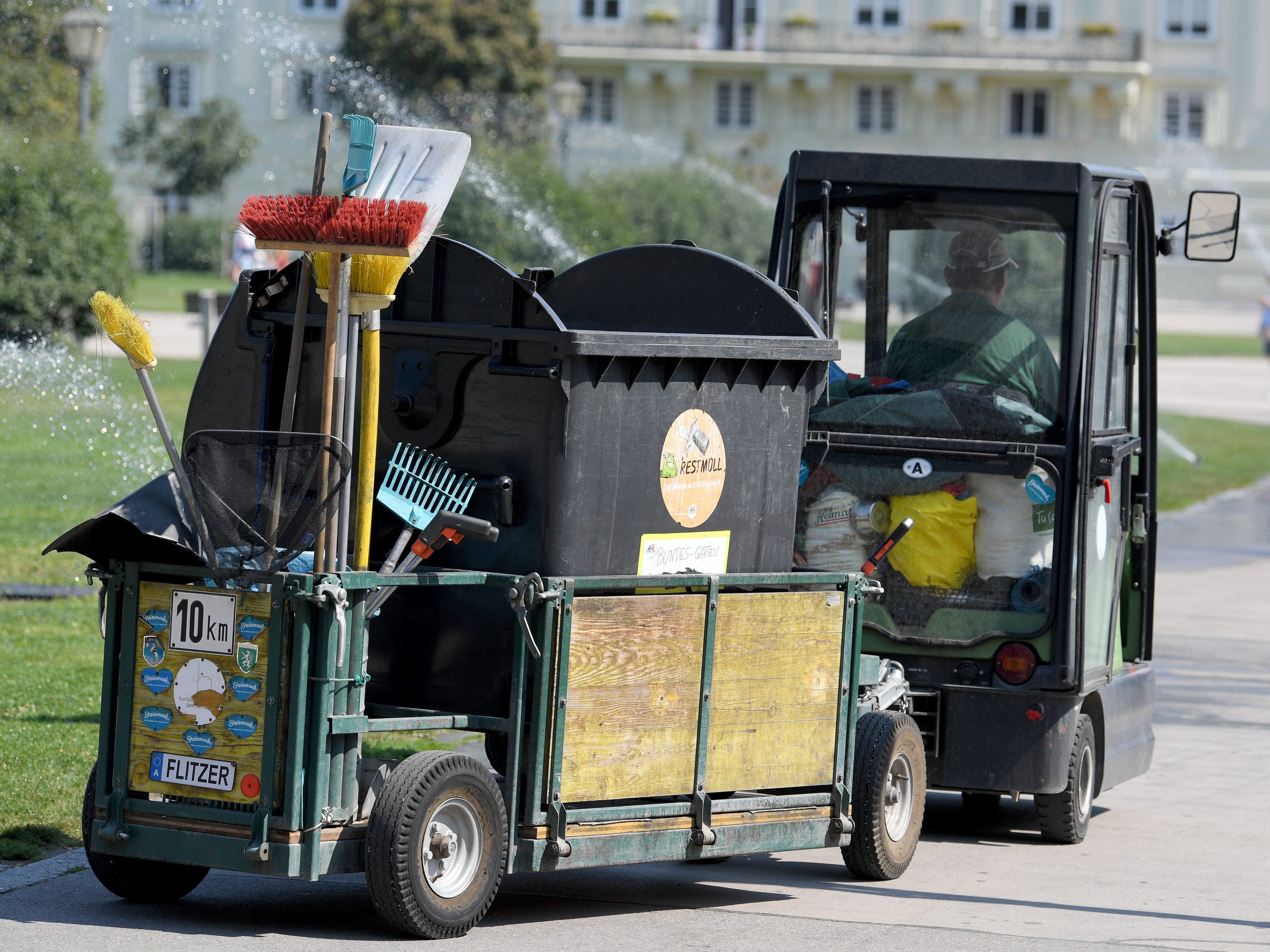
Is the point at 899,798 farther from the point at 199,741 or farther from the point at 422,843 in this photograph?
the point at 199,741

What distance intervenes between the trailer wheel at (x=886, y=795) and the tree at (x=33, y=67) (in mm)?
15718

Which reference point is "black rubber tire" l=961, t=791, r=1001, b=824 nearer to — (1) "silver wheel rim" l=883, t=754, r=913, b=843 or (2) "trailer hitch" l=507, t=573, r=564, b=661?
(1) "silver wheel rim" l=883, t=754, r=913, b=843

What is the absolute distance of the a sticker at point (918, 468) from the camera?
741cm

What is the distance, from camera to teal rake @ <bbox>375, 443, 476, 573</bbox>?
575 cm

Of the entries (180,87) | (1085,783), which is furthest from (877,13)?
(1085,783)

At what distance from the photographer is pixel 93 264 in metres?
24.0

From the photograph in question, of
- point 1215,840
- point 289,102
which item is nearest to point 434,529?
point 1215,840

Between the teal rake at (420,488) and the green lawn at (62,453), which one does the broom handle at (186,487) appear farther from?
the green lawn at (62,453)

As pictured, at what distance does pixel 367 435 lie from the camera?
5512mm

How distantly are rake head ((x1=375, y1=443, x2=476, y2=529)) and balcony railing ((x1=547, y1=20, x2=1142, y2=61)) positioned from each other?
70114 millimetres

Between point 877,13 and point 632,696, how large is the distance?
7186 centimetres

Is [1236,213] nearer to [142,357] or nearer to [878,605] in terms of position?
[878,605]

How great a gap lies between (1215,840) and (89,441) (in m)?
12.1

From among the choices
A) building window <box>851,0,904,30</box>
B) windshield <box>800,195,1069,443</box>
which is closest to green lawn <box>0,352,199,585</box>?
windshield <box>800,195,1069,443</box>
